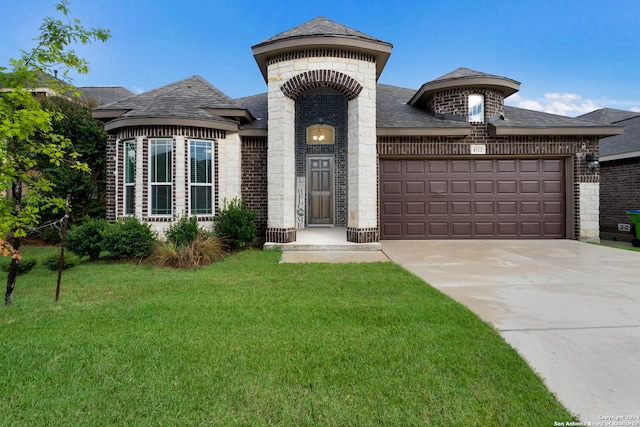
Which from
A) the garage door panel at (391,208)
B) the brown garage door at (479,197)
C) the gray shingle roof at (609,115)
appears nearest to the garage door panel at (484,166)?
the brown garage door at (479,197)

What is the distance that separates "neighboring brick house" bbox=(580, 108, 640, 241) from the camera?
11211mm

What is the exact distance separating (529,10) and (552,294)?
18.6m

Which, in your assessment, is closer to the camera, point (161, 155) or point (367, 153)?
point (367, 153)

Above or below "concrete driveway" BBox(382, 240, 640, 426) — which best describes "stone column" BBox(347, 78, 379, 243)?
above

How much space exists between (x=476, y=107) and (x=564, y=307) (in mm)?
7821

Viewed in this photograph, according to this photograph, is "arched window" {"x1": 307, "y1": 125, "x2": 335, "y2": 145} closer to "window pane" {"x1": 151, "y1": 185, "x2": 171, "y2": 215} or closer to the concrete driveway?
"window pane" {"x1": 151, "y1": 185, "x2": 171, "y2": 215}

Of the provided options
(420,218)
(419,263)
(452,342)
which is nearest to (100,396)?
(452,342)

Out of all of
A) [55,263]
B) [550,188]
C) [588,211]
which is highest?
[550,188]

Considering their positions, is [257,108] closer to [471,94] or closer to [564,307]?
[471,94]

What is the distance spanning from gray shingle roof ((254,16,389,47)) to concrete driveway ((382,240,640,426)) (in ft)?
18.6

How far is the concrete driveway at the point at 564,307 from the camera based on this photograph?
2.14m

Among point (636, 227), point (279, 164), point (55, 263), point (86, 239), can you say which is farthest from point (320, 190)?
point (636, 227)

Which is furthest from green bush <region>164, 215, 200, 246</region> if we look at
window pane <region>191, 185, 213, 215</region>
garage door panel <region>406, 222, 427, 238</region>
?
garage door panel <region>406, 222, 427, 238</region>

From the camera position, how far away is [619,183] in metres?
11.7
